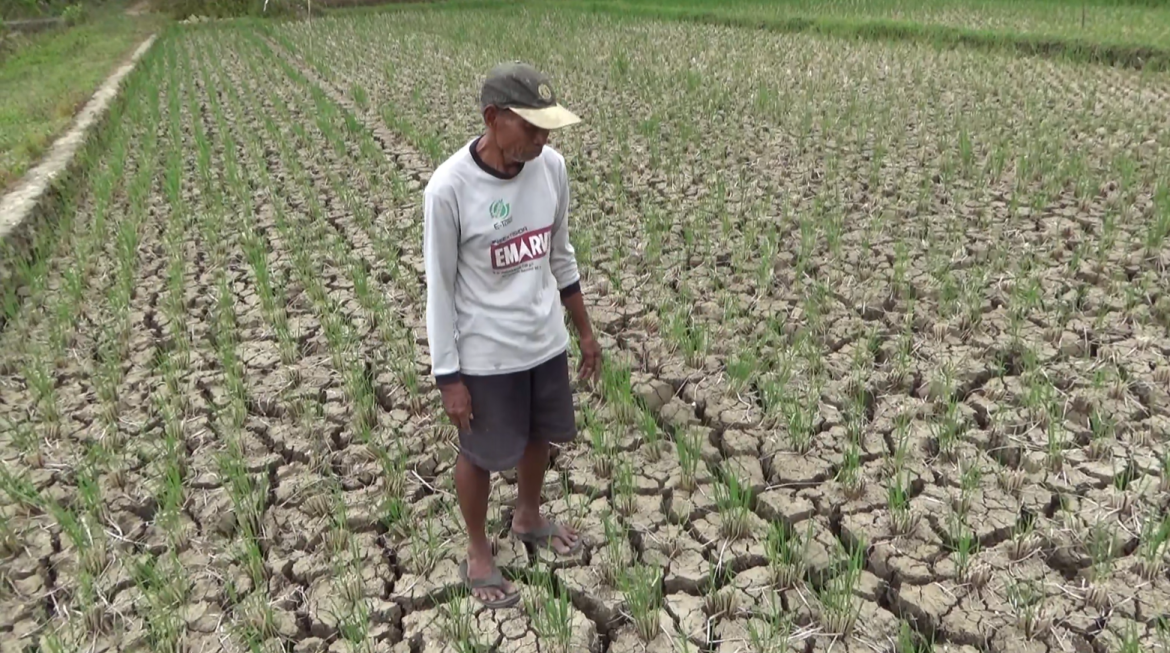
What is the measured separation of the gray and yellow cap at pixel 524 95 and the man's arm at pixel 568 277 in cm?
28

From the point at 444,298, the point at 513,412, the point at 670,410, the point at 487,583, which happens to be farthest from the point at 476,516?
the point at 670,410

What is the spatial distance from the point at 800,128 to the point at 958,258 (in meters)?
2.40

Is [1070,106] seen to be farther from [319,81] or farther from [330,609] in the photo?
[319,81]

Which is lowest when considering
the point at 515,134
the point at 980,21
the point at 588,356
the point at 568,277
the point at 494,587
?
the point at 494,587

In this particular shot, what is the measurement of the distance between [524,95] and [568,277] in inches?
20.2

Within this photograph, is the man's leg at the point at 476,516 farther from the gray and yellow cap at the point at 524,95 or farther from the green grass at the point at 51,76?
the green grass at the point at 51,76

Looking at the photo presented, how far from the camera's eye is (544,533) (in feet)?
6.82

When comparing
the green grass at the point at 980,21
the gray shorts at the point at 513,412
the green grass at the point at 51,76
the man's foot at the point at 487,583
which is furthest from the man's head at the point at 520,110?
the green grass at the point at 980,21

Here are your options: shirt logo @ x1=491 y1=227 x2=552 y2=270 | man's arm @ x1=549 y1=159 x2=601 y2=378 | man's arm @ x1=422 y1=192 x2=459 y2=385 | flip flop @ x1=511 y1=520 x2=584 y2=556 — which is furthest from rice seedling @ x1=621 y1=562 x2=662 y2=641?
shirt logo @ x1=491 y1=227 x2=552 y2=270

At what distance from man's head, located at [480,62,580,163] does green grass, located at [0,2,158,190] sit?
4.82 meters

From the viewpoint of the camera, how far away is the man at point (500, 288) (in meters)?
1.57

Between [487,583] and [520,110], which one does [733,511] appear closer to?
[487,583]

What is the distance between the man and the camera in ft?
5.16

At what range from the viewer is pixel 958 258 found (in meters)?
3.47
